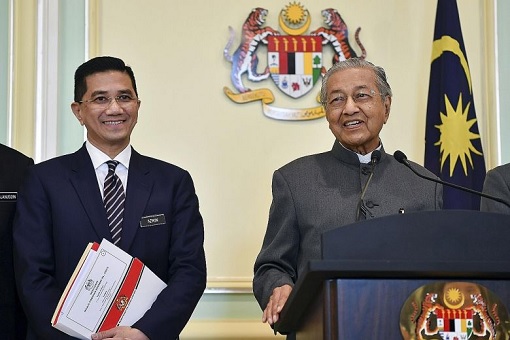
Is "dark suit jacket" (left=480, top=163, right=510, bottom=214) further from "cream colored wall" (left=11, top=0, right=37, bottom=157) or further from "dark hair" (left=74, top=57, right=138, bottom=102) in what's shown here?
"cream colored wall" (left=11, top=0, right=37, bottom=157)

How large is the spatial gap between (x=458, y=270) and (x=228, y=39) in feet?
9.95

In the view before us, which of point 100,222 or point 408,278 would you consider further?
point 100,222

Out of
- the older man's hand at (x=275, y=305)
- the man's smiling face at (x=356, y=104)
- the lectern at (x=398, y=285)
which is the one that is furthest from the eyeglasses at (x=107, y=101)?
the lectern at (x=398, y=285)

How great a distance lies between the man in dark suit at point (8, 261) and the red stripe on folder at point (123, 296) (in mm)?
482

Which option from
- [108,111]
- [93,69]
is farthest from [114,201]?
[93,69]

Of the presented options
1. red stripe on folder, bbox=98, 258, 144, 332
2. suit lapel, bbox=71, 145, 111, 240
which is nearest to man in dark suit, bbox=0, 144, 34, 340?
suit lapel, bbox=71, 145, 111, 240

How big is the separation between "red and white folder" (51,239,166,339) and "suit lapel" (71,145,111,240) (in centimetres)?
24

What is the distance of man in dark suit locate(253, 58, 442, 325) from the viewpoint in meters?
2.93

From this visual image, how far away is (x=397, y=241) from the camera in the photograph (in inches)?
74.3

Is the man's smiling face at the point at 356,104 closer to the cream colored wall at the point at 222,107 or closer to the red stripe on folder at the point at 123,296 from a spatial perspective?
the red stripe on folder at the point at 123,296

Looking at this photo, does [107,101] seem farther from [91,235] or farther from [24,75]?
[24,75]

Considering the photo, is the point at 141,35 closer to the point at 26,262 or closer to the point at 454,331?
the point at 26,262

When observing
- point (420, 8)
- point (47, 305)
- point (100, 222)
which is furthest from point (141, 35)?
point (47, 305)

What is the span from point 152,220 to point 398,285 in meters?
1.41
